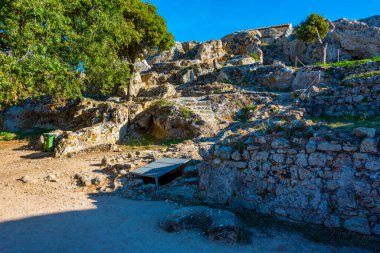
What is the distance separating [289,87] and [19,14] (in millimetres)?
16183

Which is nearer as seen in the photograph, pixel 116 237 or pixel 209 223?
pixel 116 237

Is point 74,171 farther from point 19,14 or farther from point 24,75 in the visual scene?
point 19,14

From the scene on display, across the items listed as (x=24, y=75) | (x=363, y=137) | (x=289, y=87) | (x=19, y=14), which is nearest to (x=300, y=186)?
(x=363, y=137)

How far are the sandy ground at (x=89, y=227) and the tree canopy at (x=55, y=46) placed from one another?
3.40 meters

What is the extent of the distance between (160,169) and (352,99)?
753cm

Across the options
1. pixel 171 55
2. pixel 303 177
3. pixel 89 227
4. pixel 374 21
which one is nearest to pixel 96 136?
pixel 89 227

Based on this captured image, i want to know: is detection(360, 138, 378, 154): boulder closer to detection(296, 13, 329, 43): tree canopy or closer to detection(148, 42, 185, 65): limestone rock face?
detection(296, 13, 329, 43): tree canopy

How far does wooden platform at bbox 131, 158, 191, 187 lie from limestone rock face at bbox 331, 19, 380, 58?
84.7ft

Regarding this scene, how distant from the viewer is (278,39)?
32781mm

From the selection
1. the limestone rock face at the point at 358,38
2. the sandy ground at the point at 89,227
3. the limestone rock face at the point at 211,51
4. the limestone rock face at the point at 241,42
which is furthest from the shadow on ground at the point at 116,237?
the limestone rock face at the point at 241,42

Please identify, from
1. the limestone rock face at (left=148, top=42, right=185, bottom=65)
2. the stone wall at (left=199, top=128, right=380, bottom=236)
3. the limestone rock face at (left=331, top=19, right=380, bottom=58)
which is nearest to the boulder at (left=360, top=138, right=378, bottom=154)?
the stone wall at (left=199, top=128, right=380, bottom=236)

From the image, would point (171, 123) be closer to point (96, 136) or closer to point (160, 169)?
point (96, 136)

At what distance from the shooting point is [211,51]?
1321 inches

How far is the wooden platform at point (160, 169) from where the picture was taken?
24.3ft
